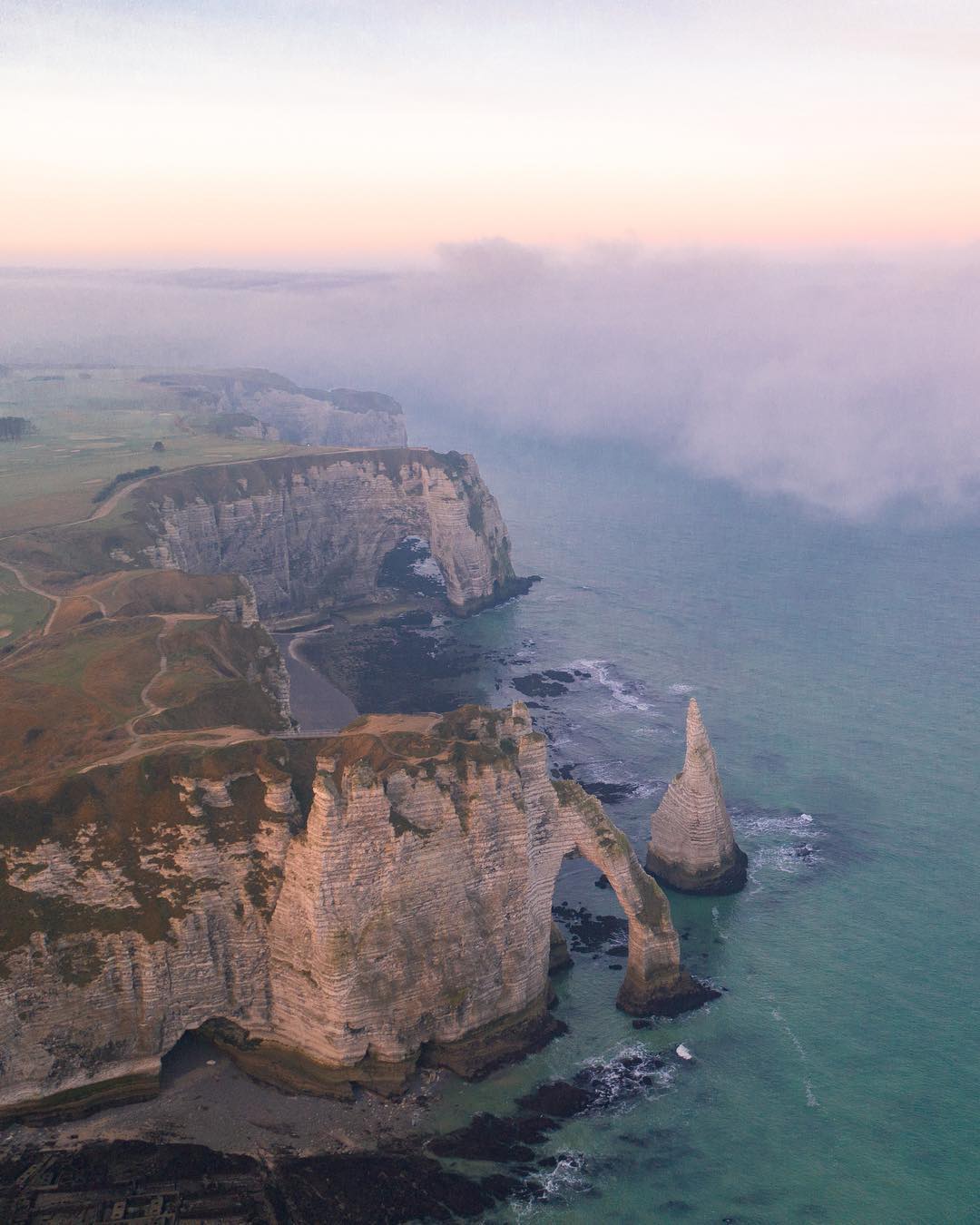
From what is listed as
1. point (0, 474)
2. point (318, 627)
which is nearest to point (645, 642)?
point (318, 627)

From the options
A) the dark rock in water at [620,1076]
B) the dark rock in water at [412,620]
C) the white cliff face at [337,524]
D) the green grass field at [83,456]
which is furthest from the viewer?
the dark rock in water at [412,620]

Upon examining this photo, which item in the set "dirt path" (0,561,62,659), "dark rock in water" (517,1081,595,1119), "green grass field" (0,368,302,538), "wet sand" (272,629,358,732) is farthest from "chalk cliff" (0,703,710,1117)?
"green grass field" (0,368,302,538)

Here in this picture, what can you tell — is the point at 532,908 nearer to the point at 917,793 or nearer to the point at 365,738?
the point at 365,738

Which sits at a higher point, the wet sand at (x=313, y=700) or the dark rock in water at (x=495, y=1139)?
the dark rock in water at (x=495, y=1139)

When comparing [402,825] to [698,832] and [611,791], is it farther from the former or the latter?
[611,791]

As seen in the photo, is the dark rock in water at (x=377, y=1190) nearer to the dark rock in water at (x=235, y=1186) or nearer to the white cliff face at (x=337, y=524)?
the dark rock in water at (x=235, y=1186)

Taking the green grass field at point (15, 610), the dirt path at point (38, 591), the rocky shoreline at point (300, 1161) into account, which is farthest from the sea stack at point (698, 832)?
the green grass field at point (15, 610)
